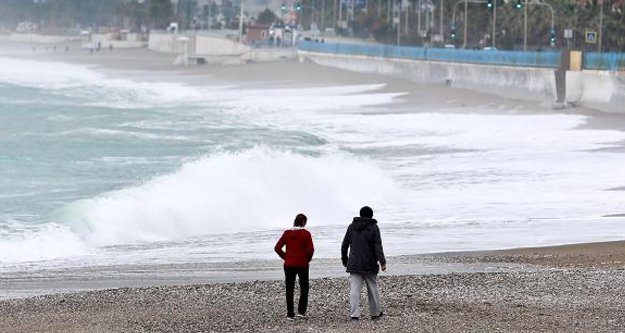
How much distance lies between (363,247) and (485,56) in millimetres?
71848

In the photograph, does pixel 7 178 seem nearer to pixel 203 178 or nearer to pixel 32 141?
pixel 203 178

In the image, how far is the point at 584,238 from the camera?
26.2m

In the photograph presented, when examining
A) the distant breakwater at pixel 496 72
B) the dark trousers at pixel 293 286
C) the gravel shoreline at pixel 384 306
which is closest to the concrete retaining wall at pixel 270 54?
the distant breakwater at pixel 496 72

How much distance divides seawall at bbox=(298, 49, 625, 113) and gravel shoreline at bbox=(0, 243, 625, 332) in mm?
44326

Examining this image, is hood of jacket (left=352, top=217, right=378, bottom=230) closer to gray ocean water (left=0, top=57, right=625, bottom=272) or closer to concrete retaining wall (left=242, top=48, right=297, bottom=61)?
gray ocean water (left=0, top=57, right=625, bottom=272)

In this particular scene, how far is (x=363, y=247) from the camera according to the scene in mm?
16859

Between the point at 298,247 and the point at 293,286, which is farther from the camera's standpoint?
the point at 293,286

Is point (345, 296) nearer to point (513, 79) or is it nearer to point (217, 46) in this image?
point (513, 79)

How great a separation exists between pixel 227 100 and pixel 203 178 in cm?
5493

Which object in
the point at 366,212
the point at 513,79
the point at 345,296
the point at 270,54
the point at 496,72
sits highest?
the point at 366,212

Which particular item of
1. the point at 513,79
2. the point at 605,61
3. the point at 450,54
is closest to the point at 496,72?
the point at 513,79

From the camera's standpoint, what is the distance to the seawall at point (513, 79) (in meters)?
65.4

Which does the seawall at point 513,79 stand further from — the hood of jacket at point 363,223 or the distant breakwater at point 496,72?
the hood of jacket at point 363,223

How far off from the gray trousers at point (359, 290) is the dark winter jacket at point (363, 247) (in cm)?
8
